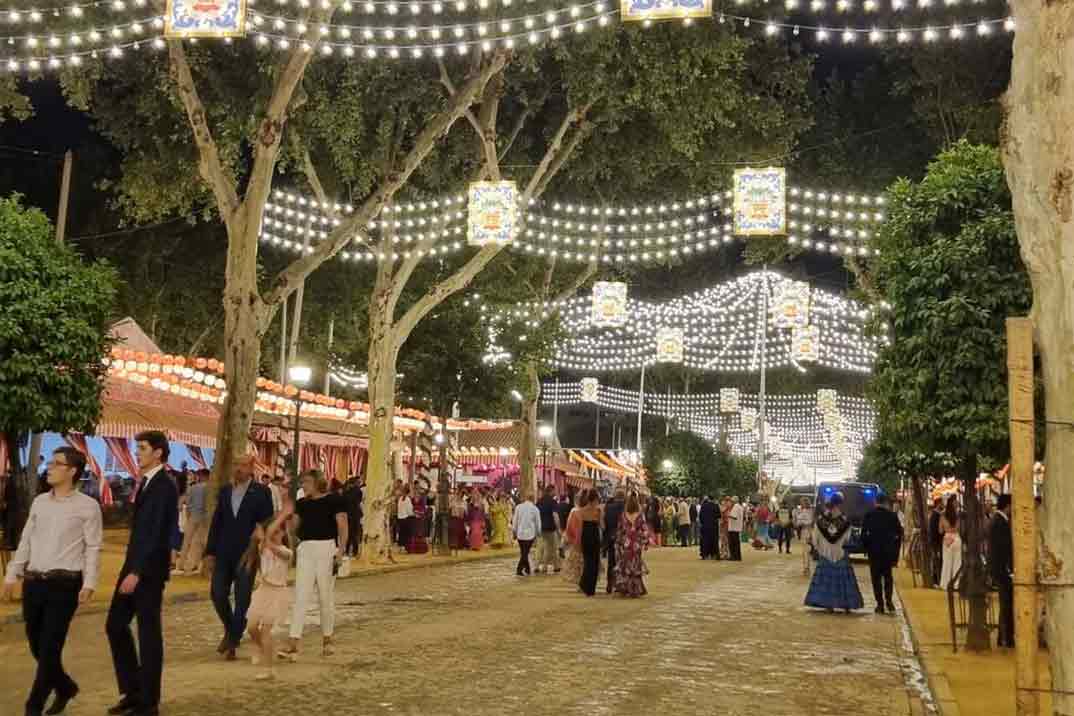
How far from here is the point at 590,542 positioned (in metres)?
20.1

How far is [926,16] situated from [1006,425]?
19.6 m

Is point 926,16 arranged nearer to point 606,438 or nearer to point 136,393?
point 136,393

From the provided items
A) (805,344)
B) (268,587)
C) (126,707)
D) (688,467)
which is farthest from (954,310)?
(688,467)

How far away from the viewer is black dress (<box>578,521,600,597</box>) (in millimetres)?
19781

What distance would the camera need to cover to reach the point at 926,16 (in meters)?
29.2

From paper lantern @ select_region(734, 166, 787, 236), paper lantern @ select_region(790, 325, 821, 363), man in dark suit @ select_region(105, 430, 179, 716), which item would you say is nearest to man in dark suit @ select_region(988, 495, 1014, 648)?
man in dark suit @ select_region(105, 430, 179, 716)

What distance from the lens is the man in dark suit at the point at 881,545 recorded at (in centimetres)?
1839

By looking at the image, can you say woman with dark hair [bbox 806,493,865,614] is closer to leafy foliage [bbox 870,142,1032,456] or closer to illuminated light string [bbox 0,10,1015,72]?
leafy foliage [bbox 870,142,1032,456]

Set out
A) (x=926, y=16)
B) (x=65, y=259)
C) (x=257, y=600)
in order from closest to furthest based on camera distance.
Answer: (x=257, y=600), (x=65, y=259), (x=926, y=16)

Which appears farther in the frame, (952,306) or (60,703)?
(952,306)

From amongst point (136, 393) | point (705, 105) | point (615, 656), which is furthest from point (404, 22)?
point (615, 656)

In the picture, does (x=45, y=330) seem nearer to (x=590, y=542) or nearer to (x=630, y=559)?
(x=590, y=542)

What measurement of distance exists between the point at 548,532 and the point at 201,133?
10.2 meters

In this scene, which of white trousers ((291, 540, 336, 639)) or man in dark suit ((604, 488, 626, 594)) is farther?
man in dark suit ((604, 488, 626, 594))
